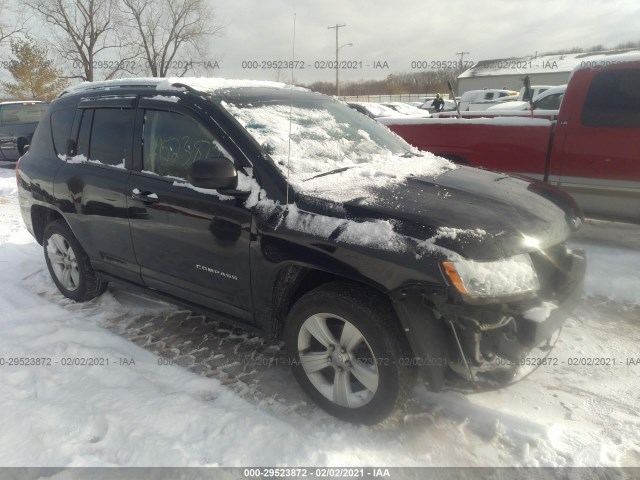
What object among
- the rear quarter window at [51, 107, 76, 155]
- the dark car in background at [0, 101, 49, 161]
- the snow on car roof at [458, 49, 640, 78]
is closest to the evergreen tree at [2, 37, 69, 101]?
the dark car in background at [0, 101, 49, 161]

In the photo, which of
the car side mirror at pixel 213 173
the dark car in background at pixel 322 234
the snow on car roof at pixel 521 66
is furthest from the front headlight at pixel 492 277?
the snow on car roof at pixel 521 66

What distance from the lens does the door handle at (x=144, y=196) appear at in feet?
10.3

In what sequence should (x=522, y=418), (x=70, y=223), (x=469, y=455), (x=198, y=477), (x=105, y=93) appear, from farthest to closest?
1. (x=70, y=223)
2. (x=105, y=93)
3. (x=522, y=418)
4. (x=469, y=455)
5. (x=198, y=477)

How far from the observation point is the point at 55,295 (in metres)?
4.29

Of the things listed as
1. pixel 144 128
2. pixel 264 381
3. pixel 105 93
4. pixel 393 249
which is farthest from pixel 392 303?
pixel 105 93

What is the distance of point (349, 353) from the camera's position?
2.48 metres

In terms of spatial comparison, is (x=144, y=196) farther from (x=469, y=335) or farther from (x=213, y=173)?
(x=469, y=335)

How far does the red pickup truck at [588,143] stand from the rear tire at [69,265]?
436 cm

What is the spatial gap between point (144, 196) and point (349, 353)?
179 cm

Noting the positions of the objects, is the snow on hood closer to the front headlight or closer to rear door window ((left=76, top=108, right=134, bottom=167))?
the front headlight

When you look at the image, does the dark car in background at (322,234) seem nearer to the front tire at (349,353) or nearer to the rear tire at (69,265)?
the front tire at (349,353)

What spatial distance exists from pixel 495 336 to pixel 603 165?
11.9 ft

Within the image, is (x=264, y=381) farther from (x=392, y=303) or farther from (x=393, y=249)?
(x=393, y=249)

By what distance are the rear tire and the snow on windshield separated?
A: 81.6 inches
